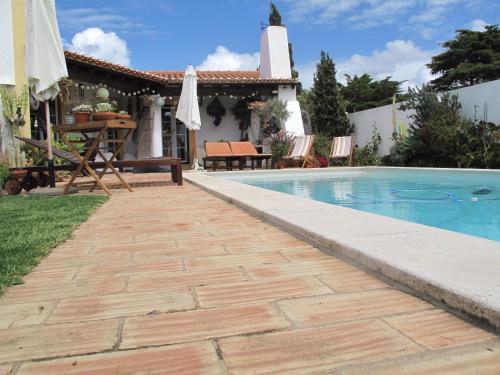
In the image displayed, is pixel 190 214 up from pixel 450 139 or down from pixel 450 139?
down

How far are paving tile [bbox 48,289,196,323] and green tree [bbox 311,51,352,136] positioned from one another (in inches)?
593

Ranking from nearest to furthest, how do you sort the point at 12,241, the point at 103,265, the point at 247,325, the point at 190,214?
the point at 247,325 → the point at 103,265 → the point at 12,241 → the point at 190,214

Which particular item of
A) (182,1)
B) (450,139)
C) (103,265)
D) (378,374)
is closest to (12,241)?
(103,265)

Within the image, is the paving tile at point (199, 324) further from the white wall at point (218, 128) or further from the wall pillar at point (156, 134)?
the white wall at point (218, 128)

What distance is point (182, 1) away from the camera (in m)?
13.7

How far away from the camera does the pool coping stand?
149 centimetres

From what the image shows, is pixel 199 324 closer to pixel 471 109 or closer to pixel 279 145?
pixel 471 109

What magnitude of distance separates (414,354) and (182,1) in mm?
14204

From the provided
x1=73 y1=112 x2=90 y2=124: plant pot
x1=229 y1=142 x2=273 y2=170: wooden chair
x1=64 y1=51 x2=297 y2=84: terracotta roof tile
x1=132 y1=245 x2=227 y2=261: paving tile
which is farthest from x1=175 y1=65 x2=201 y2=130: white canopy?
x1=132 y1=245 x2=227 y2=261: paving tile

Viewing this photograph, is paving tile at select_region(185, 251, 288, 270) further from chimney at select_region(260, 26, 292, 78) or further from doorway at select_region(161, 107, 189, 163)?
chimney at select_region(260, 26, 292, 78)

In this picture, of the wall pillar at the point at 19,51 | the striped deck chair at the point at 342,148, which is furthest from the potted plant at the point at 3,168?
the striped deck chair at the point at 342,148

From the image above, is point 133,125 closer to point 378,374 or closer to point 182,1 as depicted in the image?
point 378,374

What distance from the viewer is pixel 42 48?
5.89 meters

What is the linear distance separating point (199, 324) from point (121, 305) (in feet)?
1.27
